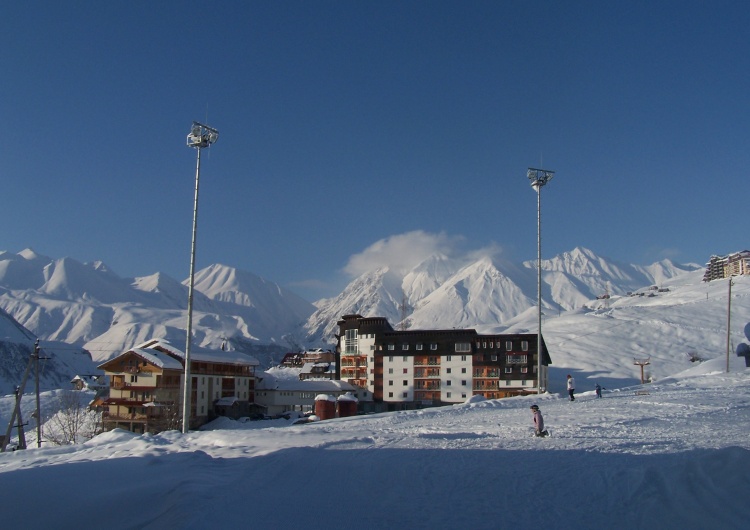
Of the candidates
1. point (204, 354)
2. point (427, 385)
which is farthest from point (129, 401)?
point (427, 385)

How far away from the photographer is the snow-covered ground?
10898mm

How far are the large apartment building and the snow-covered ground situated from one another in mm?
63558

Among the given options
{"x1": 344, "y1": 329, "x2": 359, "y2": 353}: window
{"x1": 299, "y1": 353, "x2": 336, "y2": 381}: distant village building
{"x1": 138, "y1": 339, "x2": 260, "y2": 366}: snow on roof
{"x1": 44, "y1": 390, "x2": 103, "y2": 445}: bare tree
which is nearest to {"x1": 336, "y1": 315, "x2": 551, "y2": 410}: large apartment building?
{"x1": 344, "y1": 329, "x2": 359, "y2": 353}: window

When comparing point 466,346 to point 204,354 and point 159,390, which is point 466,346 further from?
point 159,390

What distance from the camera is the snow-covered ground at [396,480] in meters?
10.9

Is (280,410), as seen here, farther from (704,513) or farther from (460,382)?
(704,513)

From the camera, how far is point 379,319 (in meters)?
94.2

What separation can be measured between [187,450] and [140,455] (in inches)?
51.2

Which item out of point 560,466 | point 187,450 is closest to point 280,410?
point 187,450

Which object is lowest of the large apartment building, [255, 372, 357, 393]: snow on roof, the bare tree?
the bare tree

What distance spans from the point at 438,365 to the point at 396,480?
2996 inches

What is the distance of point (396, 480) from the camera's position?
13.7 m

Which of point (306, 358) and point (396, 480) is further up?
point (396, 480)

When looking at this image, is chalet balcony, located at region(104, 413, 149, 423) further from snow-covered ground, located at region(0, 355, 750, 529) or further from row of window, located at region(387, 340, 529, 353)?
snow-covered ground, located at region(0, 355, 750, 529)
